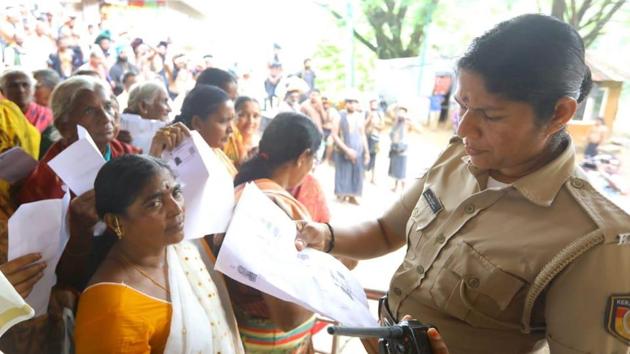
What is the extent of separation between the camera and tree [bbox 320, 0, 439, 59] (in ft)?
12.3

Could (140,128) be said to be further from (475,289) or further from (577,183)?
(577,183)

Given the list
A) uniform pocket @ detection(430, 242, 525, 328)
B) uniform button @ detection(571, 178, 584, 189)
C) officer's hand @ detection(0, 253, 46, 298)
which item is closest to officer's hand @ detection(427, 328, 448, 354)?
uniform pocket @ detection(430, 242, 525, 328)

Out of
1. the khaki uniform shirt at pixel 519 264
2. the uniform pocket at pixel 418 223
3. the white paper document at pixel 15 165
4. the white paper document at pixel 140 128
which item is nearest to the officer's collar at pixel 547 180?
the khaki uniform shirt at pixel 519 264

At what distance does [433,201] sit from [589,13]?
9.36ft

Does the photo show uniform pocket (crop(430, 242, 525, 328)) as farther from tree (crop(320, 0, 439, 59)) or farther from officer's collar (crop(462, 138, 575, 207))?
tree (crop(320, 0, 439, 59))

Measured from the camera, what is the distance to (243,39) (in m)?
4.69

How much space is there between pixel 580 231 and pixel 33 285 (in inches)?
46.8

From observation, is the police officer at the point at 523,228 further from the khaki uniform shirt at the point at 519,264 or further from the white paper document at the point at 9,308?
the white paper document at the point at 9,308

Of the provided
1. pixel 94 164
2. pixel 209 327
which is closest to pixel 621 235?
pixel 209 327

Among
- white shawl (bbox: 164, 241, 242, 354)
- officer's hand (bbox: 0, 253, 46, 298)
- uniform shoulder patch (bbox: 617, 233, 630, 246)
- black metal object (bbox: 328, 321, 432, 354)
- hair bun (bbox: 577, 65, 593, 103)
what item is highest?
hair bun (bbox: 577, 65, 593, 103)

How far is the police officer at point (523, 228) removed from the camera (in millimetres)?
723

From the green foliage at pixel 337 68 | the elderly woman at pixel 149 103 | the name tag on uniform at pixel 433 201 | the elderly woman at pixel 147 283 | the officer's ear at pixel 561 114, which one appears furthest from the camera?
the green foliage at pixel 337 68

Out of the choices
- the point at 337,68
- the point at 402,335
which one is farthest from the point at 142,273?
the point at 337,68

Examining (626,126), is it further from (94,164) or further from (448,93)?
(94,164)
